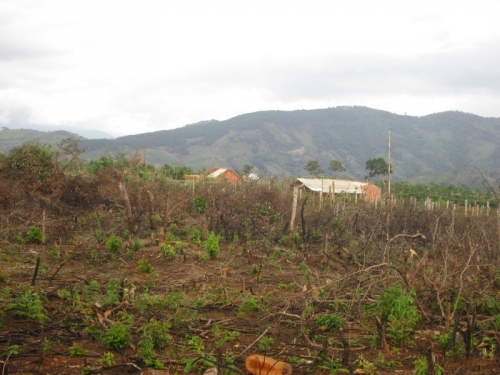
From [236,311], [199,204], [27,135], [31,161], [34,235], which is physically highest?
[27,135]

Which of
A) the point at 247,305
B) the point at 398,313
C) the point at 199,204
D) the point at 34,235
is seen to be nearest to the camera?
the point at 398,313

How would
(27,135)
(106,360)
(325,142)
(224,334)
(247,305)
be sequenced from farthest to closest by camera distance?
1. (325,142)
2. (27,135)
3. (247,305)
4. (224,334)
5. (106,360)

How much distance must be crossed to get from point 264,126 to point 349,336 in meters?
105

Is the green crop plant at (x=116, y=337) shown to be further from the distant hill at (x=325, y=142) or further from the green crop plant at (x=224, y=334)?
the distant hill at (x=325, y=142)

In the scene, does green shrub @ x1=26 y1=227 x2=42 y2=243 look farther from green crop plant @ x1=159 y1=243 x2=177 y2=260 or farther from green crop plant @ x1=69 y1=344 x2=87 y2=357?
green crop plant @ x1=69 y1=344 x2=87 y2=357

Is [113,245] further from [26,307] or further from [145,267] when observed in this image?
[26,307]

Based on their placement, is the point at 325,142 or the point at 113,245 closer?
the point at 113,245

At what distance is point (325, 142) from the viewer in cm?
10631

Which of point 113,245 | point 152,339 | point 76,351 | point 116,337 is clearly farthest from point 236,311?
point 113,245

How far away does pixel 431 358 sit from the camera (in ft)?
12.8

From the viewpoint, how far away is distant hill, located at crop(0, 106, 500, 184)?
8588 centimetres

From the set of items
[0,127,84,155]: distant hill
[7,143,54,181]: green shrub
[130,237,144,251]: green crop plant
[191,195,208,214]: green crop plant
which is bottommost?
[130,237,144,251]: green crop plant

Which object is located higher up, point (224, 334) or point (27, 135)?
point (27, 135)

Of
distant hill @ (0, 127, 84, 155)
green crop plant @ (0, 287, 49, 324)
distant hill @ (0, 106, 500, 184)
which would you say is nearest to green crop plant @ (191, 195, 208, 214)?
green crop plant @ (0, 287, 49, 324)
